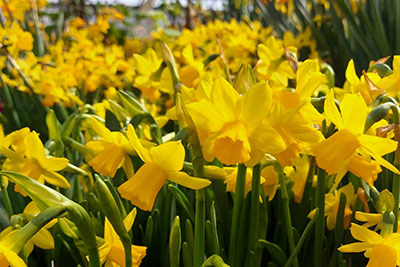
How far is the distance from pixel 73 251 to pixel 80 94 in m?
1.32

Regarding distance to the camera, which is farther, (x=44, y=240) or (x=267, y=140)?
(x=44, y=240)

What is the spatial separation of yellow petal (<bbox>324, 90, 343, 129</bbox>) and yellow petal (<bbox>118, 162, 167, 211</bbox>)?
0.22 meters

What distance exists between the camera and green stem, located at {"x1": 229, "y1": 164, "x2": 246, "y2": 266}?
2.29 ft

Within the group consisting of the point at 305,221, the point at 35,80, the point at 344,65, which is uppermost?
the point at 35,80

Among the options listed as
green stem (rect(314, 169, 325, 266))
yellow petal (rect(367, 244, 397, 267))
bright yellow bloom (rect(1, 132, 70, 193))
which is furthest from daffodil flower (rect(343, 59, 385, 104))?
bright yellow bloom (rect(1, 132, 70, 193))

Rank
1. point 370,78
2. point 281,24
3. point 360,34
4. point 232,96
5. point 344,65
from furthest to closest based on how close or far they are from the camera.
A: point 281,24
point 344,65
point 360,34
point 370,78
point 232,96

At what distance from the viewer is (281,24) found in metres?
3.10

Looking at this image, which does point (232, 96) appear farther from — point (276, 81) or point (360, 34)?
point (360, 34)

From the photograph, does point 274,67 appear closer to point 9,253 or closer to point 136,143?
point 136,143

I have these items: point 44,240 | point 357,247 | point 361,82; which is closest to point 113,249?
point 44,240

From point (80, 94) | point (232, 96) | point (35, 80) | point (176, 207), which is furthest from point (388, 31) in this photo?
point (232, 96)

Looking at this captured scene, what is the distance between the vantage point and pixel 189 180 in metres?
0.61

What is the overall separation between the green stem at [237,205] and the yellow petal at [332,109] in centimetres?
Answer: 14

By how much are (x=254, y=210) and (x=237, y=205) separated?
0.12 ft
